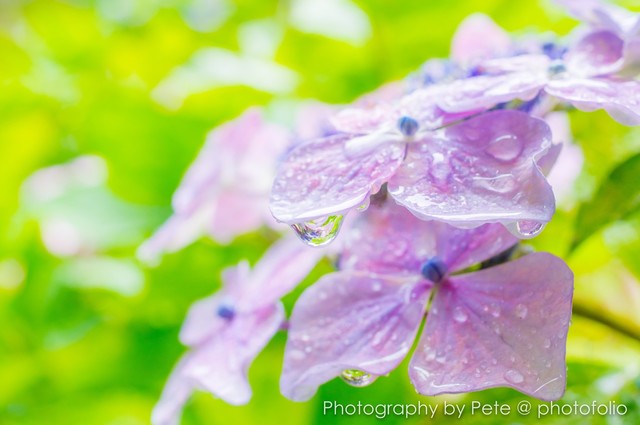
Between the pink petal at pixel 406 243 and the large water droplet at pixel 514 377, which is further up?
the large water droplet at pixel 514 377

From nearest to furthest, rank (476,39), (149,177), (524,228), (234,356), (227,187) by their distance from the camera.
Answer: (524,228) < (234,356) < (476,39) < (227,187) < (149,177)

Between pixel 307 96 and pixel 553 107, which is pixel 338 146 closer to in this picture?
pixel 553 107

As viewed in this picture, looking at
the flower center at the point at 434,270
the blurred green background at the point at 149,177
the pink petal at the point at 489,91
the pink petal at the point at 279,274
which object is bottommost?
the blurred green background at the point at 149,177

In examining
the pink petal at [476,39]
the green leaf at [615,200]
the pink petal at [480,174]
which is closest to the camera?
the pink petal at [480,174]

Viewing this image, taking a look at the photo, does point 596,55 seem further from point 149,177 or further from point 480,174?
point 149,177

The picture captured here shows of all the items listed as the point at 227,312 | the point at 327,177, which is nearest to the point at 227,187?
the point at 227,312

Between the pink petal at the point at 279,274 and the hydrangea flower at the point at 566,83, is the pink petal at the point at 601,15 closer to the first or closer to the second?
the hydrangea flower at the point at 566,83

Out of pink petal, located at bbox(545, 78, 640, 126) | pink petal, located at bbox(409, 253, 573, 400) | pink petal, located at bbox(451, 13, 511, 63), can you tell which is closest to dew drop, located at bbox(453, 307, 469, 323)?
pink petal, located at bbox(409, 253, 573, 400)

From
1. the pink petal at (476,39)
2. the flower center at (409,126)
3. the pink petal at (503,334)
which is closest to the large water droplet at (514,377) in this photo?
the pink petal at (503,334)
